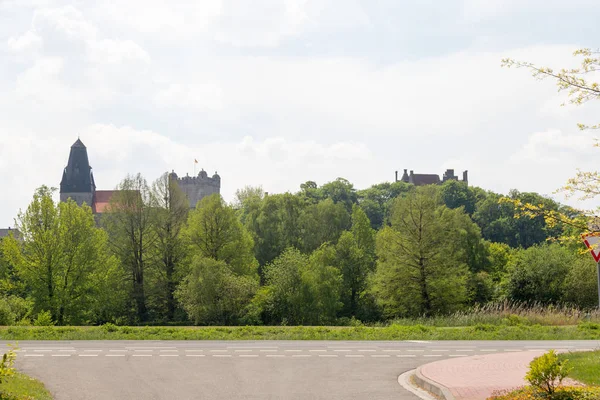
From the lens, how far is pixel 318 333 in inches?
949

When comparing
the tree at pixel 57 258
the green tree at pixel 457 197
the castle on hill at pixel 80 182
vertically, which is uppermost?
the castle on hill at pixel 80 182

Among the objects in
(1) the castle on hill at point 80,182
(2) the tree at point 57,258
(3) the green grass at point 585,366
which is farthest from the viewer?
(1) the castle on hill at point 80,182

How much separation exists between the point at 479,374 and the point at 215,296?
36.1m

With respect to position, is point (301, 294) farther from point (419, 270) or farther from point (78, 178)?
point (78, 178)

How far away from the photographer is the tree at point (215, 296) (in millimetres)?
47781

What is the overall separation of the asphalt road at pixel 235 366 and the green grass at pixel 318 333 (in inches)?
52.8

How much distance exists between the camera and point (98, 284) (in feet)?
170

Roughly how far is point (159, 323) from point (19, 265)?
10897mm

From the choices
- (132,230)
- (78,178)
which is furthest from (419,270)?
(78,178)

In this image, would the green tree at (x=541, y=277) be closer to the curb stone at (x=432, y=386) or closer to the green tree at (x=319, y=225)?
the green tree at (x=319, y=225)

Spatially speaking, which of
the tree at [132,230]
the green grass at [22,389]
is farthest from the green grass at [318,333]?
the tree at [132,230]

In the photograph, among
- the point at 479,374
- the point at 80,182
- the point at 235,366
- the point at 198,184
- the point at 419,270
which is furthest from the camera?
the point at 198,184

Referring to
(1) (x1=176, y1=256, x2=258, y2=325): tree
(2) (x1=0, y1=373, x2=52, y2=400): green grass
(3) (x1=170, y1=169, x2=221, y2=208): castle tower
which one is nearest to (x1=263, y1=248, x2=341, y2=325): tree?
(1) (x1=176, y1=256, x2=258, y2=325): tree

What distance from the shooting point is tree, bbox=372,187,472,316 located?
47.7m
